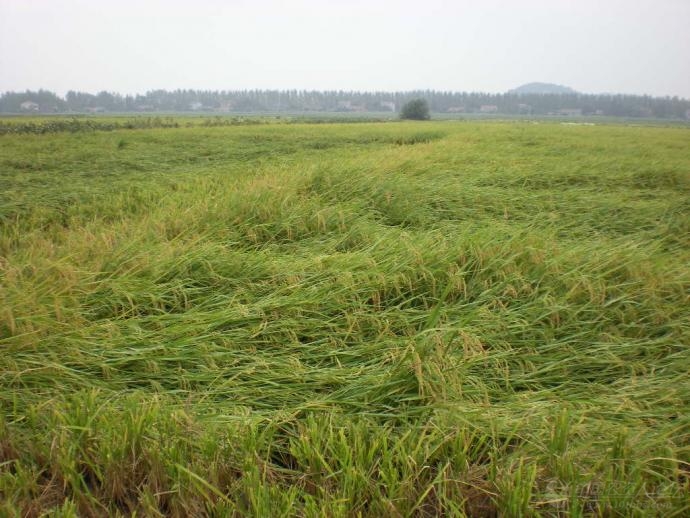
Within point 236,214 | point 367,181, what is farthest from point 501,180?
point 236,214

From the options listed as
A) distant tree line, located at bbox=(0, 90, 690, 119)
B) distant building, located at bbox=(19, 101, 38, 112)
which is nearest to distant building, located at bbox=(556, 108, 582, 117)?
distant tree line, located at bbox=(0, 90, 690, 119)

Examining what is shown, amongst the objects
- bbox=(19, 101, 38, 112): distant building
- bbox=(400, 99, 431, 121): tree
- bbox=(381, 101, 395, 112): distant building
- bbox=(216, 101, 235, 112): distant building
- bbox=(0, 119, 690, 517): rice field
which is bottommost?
bbox=(0, 119, 690, 517): rice field

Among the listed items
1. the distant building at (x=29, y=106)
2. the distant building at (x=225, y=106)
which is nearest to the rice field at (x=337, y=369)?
the distant building at (x=29, y=106)

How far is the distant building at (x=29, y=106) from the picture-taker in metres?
20.5

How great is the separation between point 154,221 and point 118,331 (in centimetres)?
172

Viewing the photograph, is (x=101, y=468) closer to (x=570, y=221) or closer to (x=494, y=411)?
(x=494, y=411)

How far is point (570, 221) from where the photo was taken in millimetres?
4125

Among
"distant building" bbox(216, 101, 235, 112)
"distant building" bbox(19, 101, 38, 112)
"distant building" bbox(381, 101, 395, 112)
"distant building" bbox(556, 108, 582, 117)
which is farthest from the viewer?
"distant building" bbox(381, 101, 395, 112)

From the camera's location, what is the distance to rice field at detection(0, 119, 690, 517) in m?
1.16

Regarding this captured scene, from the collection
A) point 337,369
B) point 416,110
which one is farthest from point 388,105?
point 337,369

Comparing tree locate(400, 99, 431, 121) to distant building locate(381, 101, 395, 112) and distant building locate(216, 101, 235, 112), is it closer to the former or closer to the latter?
distant building locate(381, 101, 395, 112)

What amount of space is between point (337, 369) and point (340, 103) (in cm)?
10759

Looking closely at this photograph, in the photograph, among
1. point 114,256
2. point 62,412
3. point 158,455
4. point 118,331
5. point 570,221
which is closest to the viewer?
point 158,455

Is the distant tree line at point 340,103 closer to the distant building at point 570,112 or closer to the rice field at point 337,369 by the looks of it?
the distant building at point 570,112
